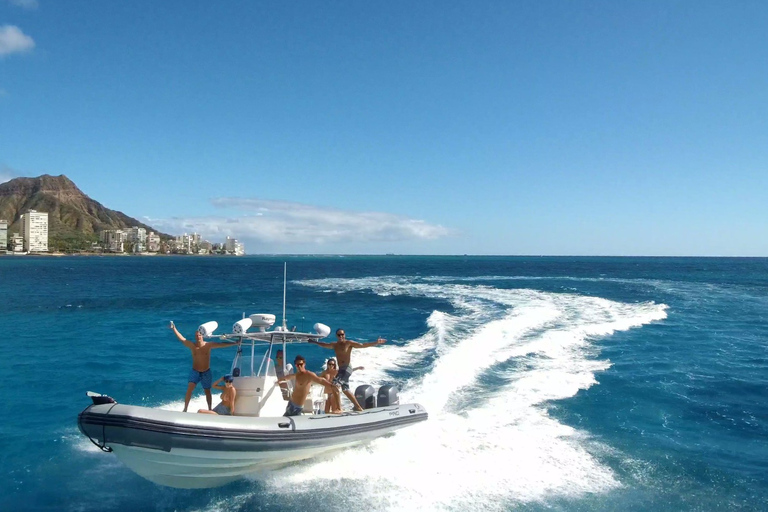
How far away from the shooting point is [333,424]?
26.5ft

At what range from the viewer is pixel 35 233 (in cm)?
17362

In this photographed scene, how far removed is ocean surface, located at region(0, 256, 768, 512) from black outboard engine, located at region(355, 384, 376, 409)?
0.71 metres

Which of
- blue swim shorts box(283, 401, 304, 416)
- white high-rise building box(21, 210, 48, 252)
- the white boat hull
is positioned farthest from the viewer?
white high-rise building box(21, 210, 48, 252)

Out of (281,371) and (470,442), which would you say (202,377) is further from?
(470,442)

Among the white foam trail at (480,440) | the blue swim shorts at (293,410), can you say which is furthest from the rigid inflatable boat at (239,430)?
the white foam trail at (480,440)

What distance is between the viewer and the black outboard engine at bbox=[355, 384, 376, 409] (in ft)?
31.1

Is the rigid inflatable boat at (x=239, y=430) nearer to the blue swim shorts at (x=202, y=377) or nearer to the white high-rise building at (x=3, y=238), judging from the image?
the blue swim shorts at (x=202, y=377)

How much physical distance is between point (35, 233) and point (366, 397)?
20453 centimetres

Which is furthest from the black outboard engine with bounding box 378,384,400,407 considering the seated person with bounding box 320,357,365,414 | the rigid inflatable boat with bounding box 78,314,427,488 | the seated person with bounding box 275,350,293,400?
the seated person with bounding box 275,350,293,400

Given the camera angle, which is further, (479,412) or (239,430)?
(479,412)

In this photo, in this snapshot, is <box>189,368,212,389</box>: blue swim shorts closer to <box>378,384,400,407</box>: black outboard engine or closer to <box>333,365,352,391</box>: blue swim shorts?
<box>333,365,352,391</box>: blue swim shorts

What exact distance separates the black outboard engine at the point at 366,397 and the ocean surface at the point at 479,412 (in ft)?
2.32

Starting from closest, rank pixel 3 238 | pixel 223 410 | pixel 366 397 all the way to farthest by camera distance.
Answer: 1. pixel 223 410
2. pixel 366 397
3. pixel 3 238

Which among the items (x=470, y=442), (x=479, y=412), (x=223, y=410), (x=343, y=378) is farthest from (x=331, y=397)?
(x=479, y=412)
